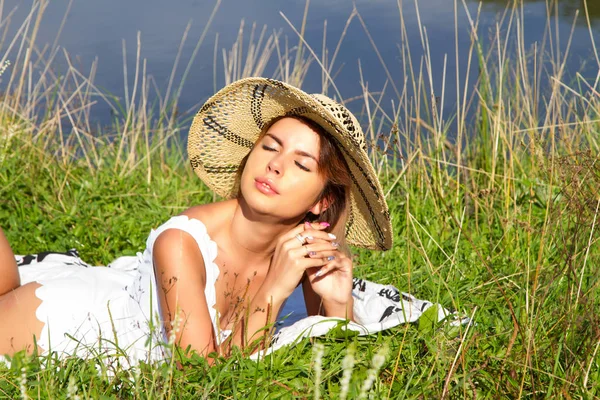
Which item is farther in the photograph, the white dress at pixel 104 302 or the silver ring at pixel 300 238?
the white dress at pixel 104 302

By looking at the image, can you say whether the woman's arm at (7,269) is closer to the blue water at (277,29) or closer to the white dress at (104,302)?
the white dress at (104,302)

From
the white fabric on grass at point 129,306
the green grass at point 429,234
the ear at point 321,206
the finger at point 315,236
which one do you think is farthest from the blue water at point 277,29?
the finger at point 315,236

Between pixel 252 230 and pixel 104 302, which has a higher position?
pixel 252 230

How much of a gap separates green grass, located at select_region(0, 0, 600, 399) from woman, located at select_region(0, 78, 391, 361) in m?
0.20

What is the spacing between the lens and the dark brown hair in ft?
8.39

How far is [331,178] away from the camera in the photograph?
262 cm

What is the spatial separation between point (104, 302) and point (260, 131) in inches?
38.2

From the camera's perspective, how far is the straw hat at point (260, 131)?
2516 mm

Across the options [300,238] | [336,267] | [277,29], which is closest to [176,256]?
[300,238]

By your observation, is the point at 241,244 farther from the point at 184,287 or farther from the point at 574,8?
the point at 574,8

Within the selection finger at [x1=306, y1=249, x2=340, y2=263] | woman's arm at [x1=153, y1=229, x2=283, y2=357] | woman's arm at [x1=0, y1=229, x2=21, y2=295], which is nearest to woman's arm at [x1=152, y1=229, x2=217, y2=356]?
woman's arm at [x1=153, y1=229, x2=283, y2=357]

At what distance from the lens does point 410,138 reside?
4527 mm

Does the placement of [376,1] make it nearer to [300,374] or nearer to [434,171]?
[434,171]

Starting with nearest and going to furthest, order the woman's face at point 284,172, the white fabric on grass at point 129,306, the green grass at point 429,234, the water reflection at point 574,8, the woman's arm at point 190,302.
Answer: the green grass at point 429,234 < the woman's arm at point 190,302 < the woman's face at point 284,172 < the white fabric on grass at point 129,306 < the water reflection at point 574,8
